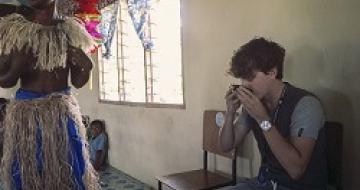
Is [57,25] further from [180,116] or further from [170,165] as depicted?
[170,165]

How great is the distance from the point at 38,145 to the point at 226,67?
132 centimetres

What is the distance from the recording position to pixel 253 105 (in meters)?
1.52

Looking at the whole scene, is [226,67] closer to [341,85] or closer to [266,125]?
[341,85]

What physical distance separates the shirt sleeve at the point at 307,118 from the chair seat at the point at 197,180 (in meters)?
0.91

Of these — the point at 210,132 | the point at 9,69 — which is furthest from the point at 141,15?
the point at 9,69

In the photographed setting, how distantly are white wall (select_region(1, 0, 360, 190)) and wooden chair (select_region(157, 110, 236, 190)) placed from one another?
0.14m

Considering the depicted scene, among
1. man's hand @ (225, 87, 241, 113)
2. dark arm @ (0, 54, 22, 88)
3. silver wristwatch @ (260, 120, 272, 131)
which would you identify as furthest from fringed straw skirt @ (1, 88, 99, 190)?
silver wristwatch @ (260, 120, 272, 131)

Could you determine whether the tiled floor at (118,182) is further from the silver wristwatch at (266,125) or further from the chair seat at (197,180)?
the silver wristwatch at (266,125)

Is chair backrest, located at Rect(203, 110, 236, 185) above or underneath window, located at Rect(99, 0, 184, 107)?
underneath

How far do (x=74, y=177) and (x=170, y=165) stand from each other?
165 centimetres

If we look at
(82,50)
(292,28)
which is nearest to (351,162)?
(292,28)

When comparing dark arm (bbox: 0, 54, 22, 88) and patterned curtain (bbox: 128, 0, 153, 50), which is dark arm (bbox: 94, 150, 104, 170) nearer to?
patterned curtain (bbox: 128, 0, 153, 50)

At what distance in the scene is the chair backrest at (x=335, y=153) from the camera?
1.70 m

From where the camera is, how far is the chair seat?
88.4 inches
